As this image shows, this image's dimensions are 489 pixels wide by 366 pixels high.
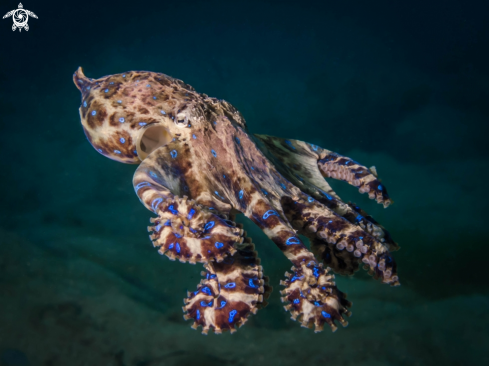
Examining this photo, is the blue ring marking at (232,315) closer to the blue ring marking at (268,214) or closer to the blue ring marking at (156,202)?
the blue ring marking at (268,214)

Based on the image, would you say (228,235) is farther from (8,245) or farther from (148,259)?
(8,245)

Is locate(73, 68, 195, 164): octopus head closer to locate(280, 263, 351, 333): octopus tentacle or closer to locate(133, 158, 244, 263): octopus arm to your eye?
locate(133, 158, 244, 263): octopus arm

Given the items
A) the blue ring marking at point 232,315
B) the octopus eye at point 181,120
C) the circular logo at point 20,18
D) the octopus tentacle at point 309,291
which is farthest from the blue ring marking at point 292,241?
the circular logo at point 20,18

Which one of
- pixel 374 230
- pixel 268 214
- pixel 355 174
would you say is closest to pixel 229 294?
pixel 268 214

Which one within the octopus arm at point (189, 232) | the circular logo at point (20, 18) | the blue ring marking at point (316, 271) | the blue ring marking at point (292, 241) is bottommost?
the circular logo at point (20, 18)

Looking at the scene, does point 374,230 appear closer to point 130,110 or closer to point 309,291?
point 309,291

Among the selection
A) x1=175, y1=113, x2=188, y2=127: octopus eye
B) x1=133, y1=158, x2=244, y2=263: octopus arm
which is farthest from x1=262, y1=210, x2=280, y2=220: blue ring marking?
x1=175, y1=113, x2=188, y2=127: octopus eye

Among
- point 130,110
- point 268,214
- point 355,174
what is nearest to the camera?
point 268,214
